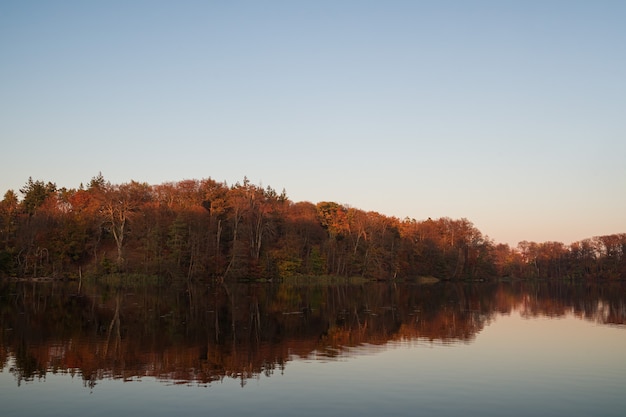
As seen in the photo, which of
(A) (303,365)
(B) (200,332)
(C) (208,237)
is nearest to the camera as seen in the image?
(A) (303,365)

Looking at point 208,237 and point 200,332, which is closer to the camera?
point 200,332

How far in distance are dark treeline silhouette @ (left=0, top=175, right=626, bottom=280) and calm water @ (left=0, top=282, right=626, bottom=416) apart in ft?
130

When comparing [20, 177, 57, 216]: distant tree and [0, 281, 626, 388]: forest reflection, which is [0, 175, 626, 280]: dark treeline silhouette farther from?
[0, 281, 626, 388]: forest reflection

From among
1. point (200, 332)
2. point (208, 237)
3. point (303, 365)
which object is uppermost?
point (208, 237)

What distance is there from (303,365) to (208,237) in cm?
5960

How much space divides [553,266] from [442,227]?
40.9 metres

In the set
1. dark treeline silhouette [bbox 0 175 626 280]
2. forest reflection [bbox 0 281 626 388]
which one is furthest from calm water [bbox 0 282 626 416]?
dark treeline silhouette [bbox 0 175 626 280]

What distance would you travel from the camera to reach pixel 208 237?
75.6m

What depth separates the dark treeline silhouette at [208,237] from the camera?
71.5m

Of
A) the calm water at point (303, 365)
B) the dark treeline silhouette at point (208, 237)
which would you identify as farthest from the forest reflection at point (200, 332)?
the dark treeline silhouette at point (208, 237)

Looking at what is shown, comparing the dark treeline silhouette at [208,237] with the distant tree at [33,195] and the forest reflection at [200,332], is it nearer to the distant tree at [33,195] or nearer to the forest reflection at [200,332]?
the distant tree at [33,195]

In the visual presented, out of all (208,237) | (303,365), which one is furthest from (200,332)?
(208,237)

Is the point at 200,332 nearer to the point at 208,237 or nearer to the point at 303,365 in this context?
the point at 303,365

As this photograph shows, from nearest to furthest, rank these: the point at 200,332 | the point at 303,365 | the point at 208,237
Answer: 1. the point at 303,365
2. the point at 200,332
3. the point at 208,237
